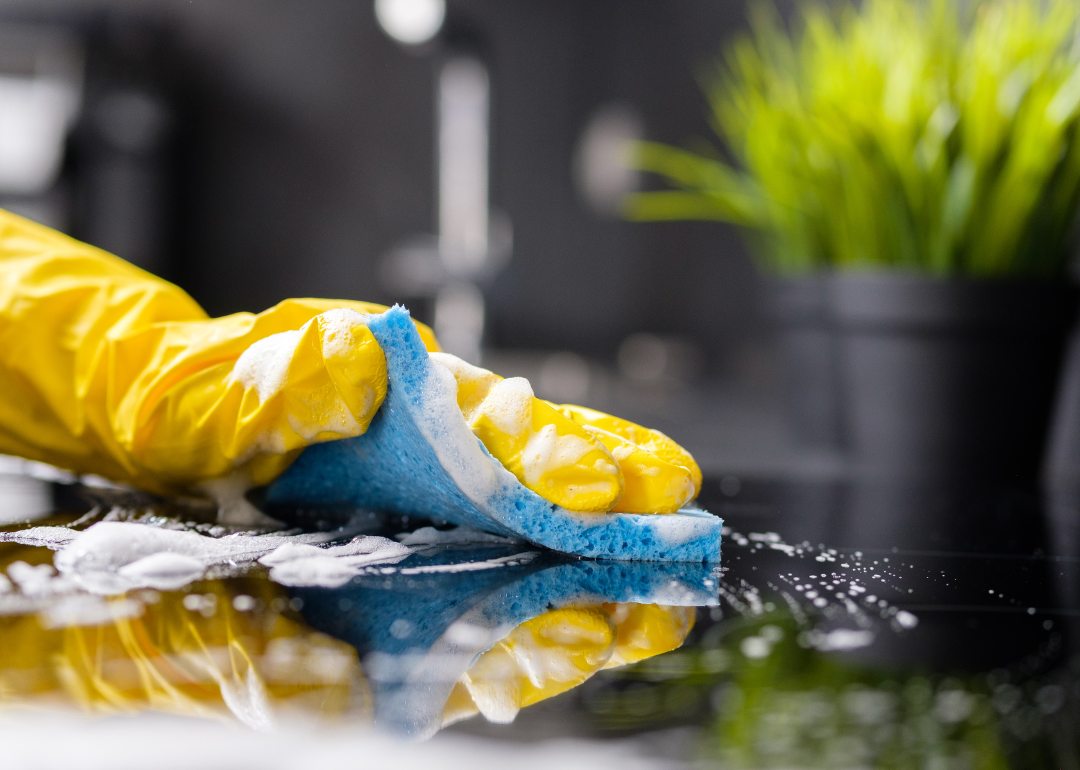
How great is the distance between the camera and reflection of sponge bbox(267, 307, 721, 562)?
1.26ft

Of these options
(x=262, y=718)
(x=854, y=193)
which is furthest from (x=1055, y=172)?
(x=262, y=718)

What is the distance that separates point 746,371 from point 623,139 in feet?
2.24

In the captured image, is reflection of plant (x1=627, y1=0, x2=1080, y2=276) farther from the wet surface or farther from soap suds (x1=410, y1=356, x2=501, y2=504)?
soap suds (x1=410, y1=356, x2=501, y2=504)

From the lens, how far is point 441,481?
0.40m

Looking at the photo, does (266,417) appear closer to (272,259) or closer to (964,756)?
(964,756)

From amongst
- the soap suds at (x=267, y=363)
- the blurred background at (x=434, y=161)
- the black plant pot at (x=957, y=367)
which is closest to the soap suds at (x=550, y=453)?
the soap suds at (x=267, y=363)

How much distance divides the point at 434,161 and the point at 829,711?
2116mm

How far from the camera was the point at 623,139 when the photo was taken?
2.25 m

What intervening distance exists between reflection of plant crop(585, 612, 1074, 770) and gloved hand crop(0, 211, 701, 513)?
13 cm

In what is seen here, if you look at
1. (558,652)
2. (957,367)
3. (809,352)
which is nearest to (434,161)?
(809,352)

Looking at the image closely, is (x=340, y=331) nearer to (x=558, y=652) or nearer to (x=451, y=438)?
(x=451, y=438)

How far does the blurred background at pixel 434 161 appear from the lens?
2084 millimetres

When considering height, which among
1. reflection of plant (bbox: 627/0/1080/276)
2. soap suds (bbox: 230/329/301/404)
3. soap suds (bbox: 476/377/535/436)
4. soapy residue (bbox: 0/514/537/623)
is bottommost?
soapy residue (bbox: 0/514/537/623)

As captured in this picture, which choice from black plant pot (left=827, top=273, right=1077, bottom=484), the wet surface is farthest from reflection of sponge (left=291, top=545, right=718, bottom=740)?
black plant pot (left=827, top=273, right=1077, bottom=484)
